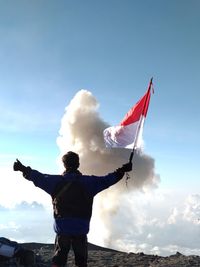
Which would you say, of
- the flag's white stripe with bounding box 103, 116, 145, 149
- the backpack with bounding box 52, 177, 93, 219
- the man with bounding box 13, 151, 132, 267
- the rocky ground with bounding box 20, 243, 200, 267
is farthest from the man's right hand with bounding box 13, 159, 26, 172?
the rocky ground with bounding box 20, 243, 200, 267

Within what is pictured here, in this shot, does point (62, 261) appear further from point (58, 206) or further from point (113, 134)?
point (113, 134)

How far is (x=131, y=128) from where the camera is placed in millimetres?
10992

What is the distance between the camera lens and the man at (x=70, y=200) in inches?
310

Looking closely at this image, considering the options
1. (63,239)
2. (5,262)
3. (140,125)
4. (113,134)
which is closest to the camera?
(63,239)

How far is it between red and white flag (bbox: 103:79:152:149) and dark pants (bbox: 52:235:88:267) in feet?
10.9

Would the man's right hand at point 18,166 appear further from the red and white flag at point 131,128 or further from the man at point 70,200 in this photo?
the red and white flag at point 131,128

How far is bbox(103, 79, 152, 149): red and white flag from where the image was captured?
10.8 m

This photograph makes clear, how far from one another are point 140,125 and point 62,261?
4.08m

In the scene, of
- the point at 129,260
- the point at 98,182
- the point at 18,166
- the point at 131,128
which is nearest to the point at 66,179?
the point at 98,182

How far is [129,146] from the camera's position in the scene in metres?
10.9

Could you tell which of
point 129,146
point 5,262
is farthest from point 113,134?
point 5,262

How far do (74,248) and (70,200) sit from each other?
845 millimetres

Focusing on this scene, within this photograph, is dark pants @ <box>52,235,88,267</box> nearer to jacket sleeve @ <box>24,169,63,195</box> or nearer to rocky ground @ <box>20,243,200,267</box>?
jacket sleeve @ <box>24,169,63,195</box>

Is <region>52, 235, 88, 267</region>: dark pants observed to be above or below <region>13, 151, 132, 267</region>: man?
below
